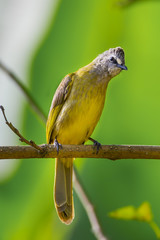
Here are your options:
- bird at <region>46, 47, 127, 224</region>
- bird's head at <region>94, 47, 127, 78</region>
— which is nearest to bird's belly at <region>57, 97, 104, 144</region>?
bird at <region>46, 47, 127, 224</region>

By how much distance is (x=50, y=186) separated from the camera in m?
3.04

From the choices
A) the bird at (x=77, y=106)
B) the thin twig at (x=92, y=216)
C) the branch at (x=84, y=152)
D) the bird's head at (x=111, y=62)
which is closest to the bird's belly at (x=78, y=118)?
the bird at (x=77, y=106)

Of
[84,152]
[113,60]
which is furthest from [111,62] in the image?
[84,152]

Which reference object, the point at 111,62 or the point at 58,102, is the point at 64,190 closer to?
the point at 58,102

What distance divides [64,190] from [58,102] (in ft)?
2.05

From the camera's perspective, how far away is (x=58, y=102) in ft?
9.48

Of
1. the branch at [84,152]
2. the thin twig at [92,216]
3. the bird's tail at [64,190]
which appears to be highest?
the branch at [84,152]

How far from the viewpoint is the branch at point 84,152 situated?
1.95 meters

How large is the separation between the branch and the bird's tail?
716 mm

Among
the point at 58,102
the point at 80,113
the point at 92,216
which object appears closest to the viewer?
the point at 92,216

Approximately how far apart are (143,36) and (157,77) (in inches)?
12.7

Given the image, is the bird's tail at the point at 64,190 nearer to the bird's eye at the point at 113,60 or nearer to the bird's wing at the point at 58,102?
the bird's wing at the point at 58,102

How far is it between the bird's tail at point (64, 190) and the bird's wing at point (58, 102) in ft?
0.92

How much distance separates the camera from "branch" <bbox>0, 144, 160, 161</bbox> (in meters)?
1.95
